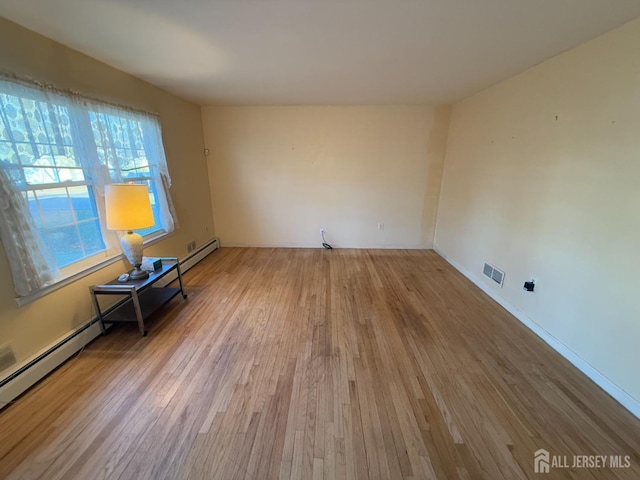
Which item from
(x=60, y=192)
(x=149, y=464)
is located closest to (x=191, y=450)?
(x=149, y=464)

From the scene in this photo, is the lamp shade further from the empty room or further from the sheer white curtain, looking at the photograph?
the sheer white curtain

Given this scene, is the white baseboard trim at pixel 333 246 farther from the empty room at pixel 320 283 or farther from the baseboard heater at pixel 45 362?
the baseboard heater at pixel 45 362

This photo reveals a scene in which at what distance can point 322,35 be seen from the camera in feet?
5.92

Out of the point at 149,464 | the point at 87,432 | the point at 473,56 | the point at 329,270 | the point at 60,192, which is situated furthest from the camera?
the point at 329,270

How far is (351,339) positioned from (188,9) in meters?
2.55

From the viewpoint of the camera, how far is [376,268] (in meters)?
3.89

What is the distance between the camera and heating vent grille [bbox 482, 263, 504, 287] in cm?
289

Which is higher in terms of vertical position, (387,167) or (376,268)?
(387,167)

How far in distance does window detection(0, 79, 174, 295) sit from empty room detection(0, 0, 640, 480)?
15 mm

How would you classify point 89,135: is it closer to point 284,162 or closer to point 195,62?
point 195,62

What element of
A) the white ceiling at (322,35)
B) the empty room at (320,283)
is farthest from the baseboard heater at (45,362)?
the white ceiling at (322,35)

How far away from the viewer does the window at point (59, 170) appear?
5.51ft

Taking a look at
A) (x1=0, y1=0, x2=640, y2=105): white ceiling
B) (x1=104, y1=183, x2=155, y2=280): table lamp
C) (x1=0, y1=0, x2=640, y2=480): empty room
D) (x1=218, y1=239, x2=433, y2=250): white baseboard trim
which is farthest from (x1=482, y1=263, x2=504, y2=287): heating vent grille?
(x1=104, y1=183, x2=155, y2=280): table lamp

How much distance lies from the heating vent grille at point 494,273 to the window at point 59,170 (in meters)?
4.04
